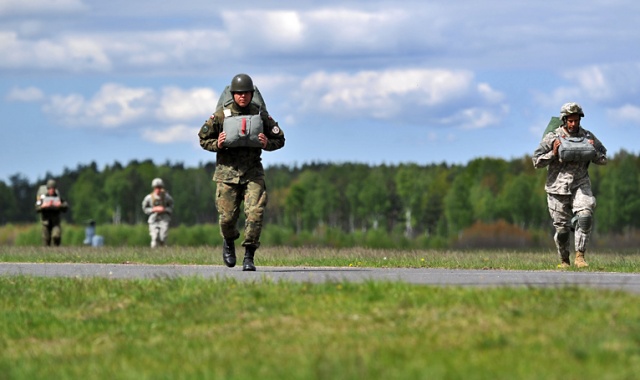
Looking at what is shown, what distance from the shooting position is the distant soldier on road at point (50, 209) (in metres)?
38.8

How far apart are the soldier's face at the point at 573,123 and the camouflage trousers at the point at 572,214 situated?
0.94 m

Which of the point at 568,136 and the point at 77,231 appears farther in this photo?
the point at 77,231

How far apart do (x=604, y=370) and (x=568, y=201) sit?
1135cm

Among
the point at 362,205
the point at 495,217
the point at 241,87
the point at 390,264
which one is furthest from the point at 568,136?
the point at 362,205

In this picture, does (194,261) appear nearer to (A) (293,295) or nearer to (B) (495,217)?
(A) (293,295)

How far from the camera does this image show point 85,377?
879 centimetres

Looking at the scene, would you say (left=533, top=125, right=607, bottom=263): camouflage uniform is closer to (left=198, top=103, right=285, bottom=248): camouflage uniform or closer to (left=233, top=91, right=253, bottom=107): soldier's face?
(left=198, top=103, right=285, bottom=248): camouflage uniform

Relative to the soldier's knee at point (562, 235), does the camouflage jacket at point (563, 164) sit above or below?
above

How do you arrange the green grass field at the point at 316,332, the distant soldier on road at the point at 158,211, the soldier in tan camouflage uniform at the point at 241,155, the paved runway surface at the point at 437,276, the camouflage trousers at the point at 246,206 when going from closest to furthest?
the green grass field at the point at 316,332
the paved runway surface at the point at 437,276
the soldier in tan camouflage uniform at the point at 241,155
the camouflage trousers at the point at 246,206
the distant soldier on road at the point at 158,211

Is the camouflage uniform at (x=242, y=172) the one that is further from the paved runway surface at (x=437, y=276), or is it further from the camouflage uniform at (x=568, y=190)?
the camouflage uniform at (x=568, y=190)

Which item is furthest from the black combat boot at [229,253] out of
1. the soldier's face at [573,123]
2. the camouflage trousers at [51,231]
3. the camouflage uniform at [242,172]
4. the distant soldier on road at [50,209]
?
the camouflage trousers at [51,231]

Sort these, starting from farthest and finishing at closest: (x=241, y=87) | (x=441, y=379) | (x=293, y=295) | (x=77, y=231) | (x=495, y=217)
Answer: (x=495, y=217) → (x=77, y=231) → (x=241, y=87) → (x=293, y=295) → (x=441, y=379)

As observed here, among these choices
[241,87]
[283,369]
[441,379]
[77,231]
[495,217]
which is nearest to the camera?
[441,379]

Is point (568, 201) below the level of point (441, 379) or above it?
above
